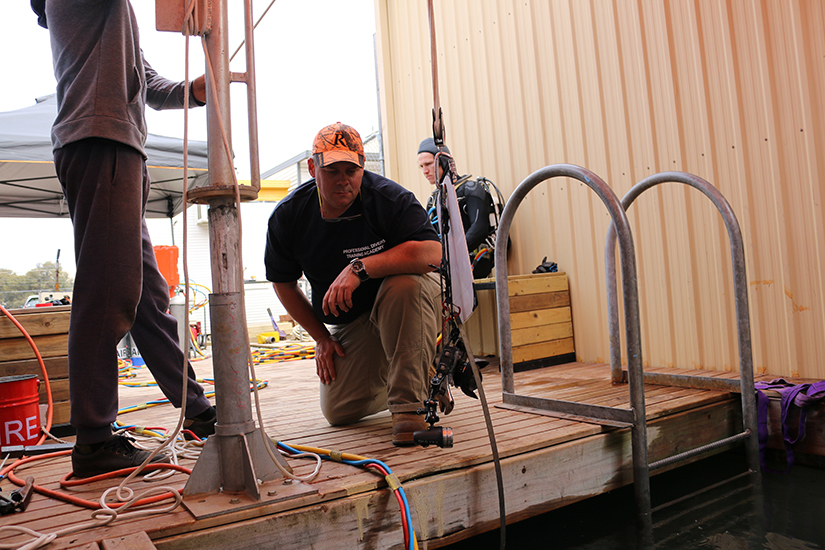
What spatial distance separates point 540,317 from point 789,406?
5.18 feet

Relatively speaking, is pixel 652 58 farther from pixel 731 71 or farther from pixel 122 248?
pixel 122 248

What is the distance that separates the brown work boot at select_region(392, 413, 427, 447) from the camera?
5.67 ft

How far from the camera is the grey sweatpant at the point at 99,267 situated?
149 cm

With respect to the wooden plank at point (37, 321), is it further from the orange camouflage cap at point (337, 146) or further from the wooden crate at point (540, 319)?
the wooden crate at point (540, 319)

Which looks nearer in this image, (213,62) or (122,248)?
(213,62)

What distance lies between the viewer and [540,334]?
11.7 feet

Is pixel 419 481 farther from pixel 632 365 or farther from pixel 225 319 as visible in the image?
pixel 632 365

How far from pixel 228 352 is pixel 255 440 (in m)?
0.23

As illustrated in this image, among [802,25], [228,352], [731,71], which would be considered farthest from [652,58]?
[228,352]

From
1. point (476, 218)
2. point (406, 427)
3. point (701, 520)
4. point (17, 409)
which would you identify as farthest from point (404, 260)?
point (476, 218)

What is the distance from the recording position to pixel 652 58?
123 inches

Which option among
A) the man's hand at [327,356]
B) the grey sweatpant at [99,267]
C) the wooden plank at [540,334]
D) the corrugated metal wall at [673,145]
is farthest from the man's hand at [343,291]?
the corrugated metal wall at [673,145]

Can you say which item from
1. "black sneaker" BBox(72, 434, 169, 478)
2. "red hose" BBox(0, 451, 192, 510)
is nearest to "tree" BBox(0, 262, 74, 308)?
"red hose" BBox(0, 451, 192, 510)

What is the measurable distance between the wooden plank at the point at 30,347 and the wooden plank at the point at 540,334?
2.45m
